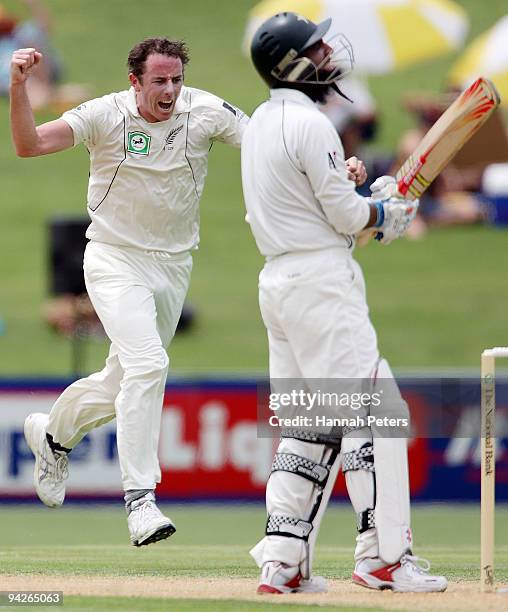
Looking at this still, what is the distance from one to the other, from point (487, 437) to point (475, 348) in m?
12.5

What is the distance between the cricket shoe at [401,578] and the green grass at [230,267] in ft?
37.6

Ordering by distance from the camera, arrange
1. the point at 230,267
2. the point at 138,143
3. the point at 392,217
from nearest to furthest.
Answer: the point at 392,217 < the point at 138,143 < the point at 230,267

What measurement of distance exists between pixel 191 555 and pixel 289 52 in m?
3.37

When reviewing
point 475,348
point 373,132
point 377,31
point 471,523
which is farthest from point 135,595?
point 373,132

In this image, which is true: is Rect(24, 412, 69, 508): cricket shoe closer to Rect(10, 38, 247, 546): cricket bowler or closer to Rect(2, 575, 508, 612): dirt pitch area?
Rect(10, 38, 247, 546): cricket bowler

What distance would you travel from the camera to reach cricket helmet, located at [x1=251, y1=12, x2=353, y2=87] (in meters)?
5.97

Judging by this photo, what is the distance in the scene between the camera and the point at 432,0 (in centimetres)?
2023

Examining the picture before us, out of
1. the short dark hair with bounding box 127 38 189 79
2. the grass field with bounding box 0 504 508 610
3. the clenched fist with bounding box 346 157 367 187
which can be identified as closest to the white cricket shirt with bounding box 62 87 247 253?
the short dark hair with bounding box 127 38 189 79

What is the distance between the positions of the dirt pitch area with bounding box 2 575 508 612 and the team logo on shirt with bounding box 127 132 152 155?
6.02ft

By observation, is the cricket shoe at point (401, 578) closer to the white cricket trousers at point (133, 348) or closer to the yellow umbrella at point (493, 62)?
the white cricket trousers at point (133, 348)

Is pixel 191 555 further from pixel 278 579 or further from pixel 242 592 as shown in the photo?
pixel 278 579

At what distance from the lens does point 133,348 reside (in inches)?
266

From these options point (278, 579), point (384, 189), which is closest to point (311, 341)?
point (384, 189)

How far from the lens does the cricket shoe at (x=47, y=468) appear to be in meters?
7.54
